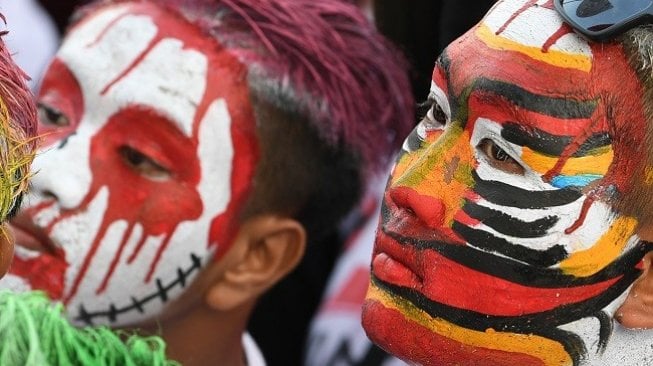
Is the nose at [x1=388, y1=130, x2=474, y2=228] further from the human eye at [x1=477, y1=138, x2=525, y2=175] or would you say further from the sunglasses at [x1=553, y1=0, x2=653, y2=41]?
the sunglasses at [x1=553, y1=0, x2=653, y2=41]

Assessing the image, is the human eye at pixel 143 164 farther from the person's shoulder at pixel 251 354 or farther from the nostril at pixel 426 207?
the nostril at pixel 426 207

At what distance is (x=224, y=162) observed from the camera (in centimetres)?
195

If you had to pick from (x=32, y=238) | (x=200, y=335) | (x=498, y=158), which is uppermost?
(x=498, y=158)

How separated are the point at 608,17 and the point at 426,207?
31cm

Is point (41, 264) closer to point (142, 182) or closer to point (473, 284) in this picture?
point (142, 182)

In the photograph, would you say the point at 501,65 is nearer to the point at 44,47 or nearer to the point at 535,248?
the point at 535,248

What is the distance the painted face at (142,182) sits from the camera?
194cm

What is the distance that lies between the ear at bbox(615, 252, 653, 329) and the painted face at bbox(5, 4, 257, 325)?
84 cm

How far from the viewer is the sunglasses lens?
1255 millimetres

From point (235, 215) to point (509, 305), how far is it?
2.59 feet

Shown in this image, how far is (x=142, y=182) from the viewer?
1.96 meters

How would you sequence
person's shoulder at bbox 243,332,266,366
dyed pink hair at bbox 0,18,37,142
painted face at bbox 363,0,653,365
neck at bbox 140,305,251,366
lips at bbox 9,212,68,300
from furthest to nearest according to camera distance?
Result: person's shoulder at bbox 243,332,266,366 → neck at bbox 140,305,251,366 → lips at bbox 9,212,68,300 → painted face at bbox 363,0,653,365 → dyed pink hair at bbox 0,18,37,142

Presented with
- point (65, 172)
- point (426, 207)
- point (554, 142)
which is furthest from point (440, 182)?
point (65, 172)

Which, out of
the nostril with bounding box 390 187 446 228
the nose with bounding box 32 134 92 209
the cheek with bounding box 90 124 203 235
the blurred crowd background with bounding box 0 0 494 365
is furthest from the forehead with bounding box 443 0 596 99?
the nose with bounding box 32 134 92 209
